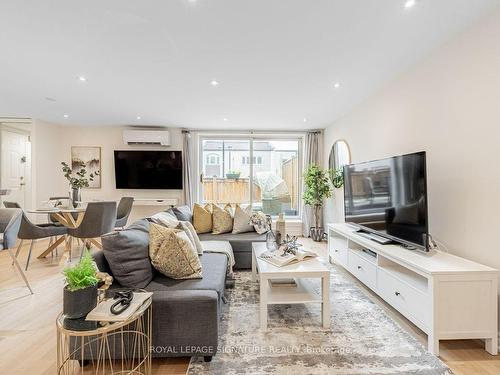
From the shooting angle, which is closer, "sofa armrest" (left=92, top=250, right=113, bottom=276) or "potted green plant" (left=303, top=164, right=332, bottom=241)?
"sofa armrest" (left=92, top=250, right=113, bottom=276)

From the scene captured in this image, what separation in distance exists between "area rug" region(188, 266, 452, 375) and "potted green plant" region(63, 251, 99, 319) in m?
0.76

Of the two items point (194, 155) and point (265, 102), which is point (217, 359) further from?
point (194, 155)

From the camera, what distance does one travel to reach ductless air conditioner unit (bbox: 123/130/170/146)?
5.35m

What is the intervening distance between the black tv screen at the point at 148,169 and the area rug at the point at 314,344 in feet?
12.1

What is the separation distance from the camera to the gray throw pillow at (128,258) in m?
1.67

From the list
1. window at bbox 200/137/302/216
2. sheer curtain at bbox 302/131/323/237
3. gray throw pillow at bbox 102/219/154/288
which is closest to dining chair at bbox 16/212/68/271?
gray throw pillow at bbox 102/219/154/288

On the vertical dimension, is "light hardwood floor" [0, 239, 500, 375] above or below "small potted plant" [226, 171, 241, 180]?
below

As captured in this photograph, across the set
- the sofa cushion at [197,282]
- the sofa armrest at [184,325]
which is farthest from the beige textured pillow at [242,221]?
the sofa armrest at [184,325]

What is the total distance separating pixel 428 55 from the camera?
2.45m

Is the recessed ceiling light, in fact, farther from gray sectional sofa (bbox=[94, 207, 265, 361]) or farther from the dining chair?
the dining chair

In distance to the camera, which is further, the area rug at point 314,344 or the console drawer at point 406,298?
the console drawer at point 406,298

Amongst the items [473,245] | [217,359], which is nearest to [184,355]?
[217,359]

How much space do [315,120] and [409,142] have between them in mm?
2329

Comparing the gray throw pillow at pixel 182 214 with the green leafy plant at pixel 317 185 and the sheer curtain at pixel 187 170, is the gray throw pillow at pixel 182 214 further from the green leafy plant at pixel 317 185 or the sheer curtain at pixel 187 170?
the green leafy plant at pixel 317 185
